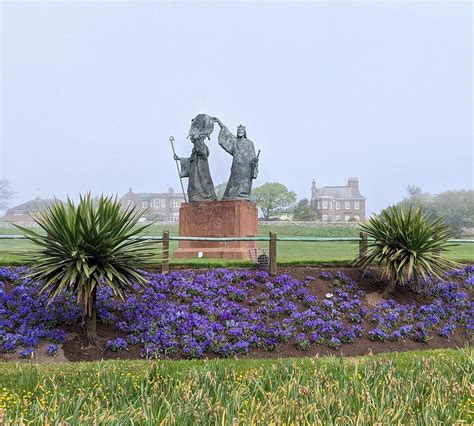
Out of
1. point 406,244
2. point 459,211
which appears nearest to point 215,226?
point 406,244

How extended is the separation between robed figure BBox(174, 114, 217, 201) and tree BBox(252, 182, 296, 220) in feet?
176

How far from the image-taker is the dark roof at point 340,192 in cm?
8519

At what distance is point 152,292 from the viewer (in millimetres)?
9914

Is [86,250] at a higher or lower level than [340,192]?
lower

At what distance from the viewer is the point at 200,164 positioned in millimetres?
16922

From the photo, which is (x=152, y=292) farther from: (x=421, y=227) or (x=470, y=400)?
(x=470, y=400)

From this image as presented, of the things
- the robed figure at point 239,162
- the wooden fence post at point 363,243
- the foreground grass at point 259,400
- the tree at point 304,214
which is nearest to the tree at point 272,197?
the tree at point 304,214

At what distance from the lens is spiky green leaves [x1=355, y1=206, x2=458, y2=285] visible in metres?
10.4

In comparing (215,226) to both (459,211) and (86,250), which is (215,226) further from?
(459,211)

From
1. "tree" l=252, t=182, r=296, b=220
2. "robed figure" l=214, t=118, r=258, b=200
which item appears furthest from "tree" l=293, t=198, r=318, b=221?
"robed figure" l=214, t=118, r=258, b=200

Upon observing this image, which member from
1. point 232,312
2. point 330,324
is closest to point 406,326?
point 330,324

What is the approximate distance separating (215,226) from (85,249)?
25.2ft

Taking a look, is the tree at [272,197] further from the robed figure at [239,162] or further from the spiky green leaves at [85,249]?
the spiky green leaves at [85,249]

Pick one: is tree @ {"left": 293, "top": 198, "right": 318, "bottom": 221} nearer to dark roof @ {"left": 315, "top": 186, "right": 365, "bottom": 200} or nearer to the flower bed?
dark roof @ {"left": 315, "top": 186, "right": 365, "bottom": 200}
